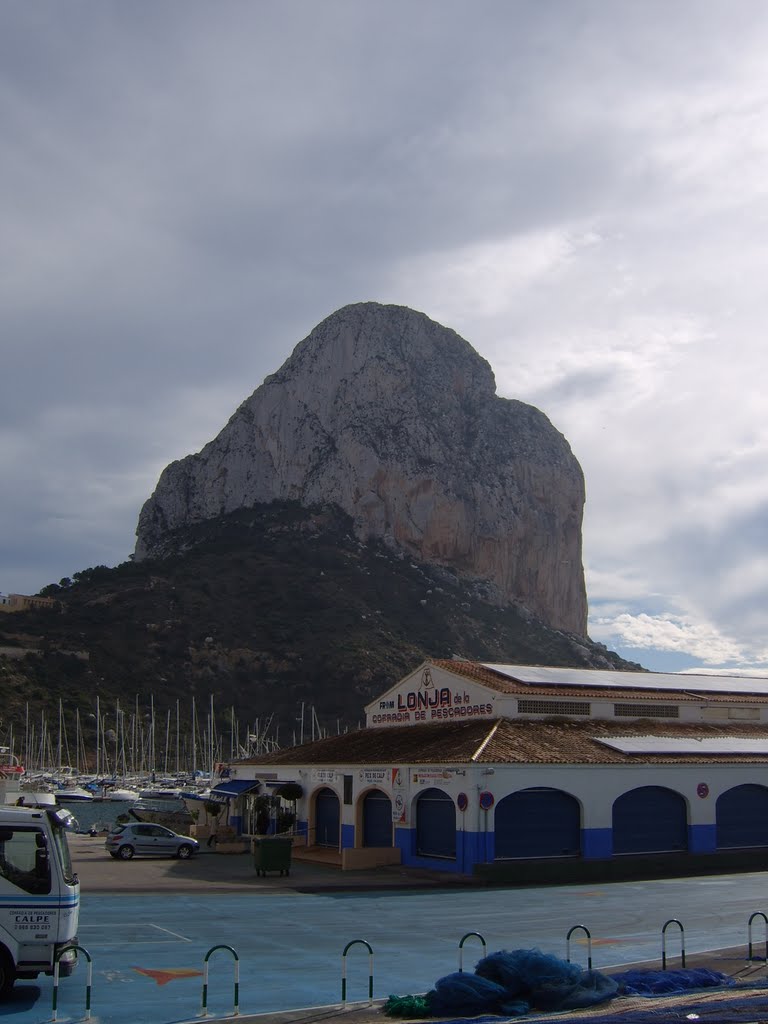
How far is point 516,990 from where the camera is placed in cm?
1366

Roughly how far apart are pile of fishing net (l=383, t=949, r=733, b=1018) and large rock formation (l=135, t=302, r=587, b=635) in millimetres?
136602

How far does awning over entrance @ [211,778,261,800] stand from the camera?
45.5m

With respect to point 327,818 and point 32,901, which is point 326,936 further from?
point 327,818

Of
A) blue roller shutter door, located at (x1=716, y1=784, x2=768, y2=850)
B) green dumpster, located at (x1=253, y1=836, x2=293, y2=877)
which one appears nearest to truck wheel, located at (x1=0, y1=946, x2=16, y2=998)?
green dumpster, located at (x1=253, y1=836, x2=293, y2=877)

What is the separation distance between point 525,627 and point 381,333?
52823 millimetres

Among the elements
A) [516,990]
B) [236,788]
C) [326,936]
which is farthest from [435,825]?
[516,990]

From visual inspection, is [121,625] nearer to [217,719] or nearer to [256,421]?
[217,719]

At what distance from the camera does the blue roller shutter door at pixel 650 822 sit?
3516 cm

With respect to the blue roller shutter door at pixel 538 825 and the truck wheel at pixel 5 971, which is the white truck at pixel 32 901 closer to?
the truck wheel at pixel 5 971

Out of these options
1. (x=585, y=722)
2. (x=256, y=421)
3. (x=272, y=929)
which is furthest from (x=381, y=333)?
(x=272, y=929)

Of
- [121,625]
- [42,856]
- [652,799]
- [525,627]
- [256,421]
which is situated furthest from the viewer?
[256,421]

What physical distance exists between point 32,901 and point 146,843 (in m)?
27.4

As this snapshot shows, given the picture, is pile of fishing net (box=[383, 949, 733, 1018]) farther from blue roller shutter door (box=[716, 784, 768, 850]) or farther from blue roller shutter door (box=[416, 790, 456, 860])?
blue roller shutter door (box=[716, 784, 768, 850])

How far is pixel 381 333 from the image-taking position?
159 meters
